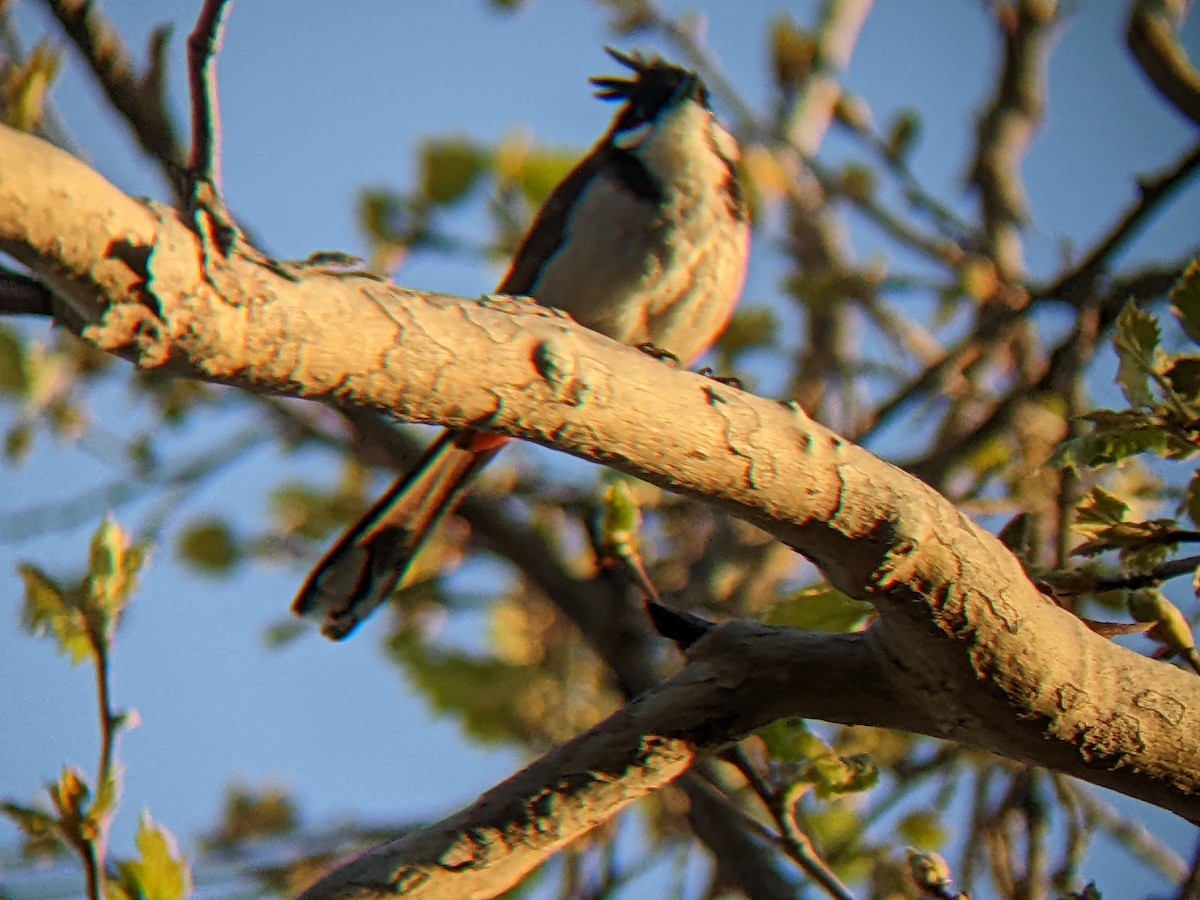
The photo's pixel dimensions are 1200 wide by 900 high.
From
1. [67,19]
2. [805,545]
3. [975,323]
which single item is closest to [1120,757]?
[805,545]

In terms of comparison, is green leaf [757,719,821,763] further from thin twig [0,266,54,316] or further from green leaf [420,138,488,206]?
green leaf [420,138,488,206]

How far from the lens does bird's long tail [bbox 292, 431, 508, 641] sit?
243cm

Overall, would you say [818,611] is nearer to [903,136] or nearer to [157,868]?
[157,868]

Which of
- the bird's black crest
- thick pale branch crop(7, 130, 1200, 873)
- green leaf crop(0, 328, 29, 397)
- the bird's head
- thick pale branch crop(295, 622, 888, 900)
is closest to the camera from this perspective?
thick pale branch crop(7, 130, 1200, 873)

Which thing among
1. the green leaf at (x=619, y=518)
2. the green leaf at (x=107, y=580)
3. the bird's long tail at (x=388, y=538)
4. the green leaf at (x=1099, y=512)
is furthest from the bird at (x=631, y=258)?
the green leaf at (x=1099, y=512)

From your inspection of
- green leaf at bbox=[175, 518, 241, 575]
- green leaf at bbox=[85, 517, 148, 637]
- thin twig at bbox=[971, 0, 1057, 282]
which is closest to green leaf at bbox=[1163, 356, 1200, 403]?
green leaf at bbox=[85, 517, 148, 637]

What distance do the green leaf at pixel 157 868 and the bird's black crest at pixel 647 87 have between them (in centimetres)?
238

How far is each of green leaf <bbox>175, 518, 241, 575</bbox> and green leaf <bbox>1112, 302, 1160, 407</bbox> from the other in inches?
127

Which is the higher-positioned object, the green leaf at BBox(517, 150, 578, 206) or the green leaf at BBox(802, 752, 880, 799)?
the green leaf at BBox(517, 150, 578, 206)

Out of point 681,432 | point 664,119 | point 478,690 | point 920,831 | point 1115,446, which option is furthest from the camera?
point 664,119

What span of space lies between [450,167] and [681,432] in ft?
8.47

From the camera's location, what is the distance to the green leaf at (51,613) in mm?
1654

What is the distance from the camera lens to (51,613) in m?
1.66

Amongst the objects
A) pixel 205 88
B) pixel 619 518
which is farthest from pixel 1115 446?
pixel 205 88
